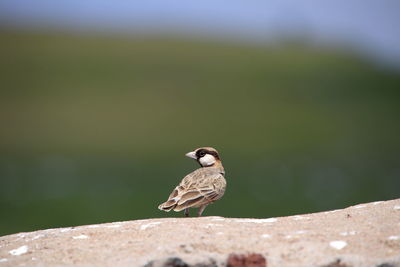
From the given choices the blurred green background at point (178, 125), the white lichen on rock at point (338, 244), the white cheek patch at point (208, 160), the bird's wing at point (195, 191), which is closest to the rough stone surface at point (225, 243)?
the white lichen on rock at point (338, 244)

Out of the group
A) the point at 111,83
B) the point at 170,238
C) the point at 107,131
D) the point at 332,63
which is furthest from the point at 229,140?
the point at 170,238

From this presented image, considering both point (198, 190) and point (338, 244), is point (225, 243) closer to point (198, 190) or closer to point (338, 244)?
point (338, 244)

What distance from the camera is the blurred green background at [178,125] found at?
3859 cm

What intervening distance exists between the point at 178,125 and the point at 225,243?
4876cm

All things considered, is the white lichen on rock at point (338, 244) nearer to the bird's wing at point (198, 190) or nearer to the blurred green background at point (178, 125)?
the bird's wing at point (198, 190)

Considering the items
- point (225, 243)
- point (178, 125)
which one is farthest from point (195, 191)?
point (178, 125)

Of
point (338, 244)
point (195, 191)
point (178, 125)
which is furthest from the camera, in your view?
point (178, 125)

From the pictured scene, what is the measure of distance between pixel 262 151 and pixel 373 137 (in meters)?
8.90

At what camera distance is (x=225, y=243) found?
10.1 m

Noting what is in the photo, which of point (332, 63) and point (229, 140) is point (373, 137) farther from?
point (332, 63)

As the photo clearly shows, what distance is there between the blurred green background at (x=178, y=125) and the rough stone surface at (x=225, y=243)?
763 inches

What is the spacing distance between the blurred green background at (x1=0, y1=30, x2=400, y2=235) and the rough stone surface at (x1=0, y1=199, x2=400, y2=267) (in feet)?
63.6

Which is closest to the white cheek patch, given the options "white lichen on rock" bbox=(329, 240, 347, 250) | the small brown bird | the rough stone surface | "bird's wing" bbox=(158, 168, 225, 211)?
the small brown bird

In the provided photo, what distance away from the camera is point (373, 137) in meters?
56.3
